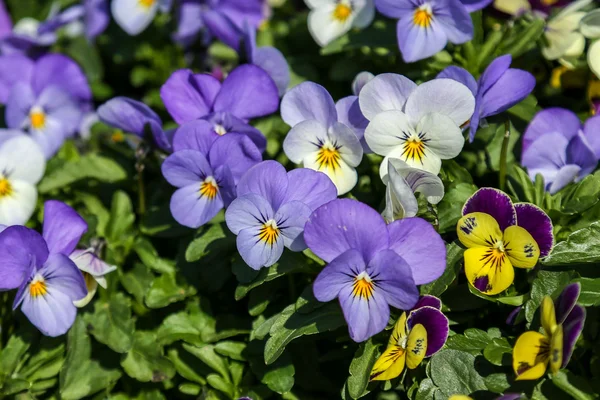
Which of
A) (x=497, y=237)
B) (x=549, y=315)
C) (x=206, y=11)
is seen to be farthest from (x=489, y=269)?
(x=206, y=11)

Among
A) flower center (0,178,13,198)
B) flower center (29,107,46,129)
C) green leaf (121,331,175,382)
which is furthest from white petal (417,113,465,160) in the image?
flower center (29,107,46,129)

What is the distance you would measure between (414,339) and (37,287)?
85 cm

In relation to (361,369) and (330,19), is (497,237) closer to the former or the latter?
(361,369)

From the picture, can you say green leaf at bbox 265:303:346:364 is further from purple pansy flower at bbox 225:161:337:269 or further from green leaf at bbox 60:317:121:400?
green leaf at bbox 60:317:121:400

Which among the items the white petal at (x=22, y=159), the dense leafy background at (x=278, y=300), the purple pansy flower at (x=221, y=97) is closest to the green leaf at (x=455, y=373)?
the dense leafy background at (x=278, y=300)

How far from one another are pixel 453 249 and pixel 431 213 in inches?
4.1

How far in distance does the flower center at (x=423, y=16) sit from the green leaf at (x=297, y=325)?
755mm

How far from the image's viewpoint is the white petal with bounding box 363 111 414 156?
1.58 metres

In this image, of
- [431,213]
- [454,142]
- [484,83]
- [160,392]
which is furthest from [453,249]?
[160,392]

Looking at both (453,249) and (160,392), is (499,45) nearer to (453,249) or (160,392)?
(453,249)

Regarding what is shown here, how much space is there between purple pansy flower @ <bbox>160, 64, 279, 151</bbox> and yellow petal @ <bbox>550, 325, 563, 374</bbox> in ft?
2.72

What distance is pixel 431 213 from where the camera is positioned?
5.14ft

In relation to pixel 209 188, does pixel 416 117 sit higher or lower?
higher

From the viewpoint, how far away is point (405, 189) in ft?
4.89
